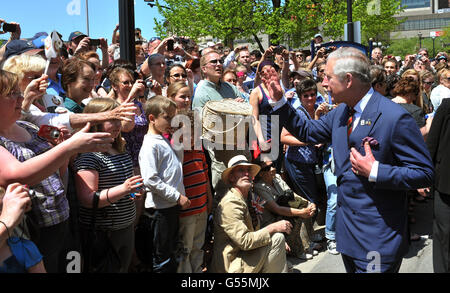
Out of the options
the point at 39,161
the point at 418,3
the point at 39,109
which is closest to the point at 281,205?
the point at 39,109

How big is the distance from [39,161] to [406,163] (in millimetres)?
2177

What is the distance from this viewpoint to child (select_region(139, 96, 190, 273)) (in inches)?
157

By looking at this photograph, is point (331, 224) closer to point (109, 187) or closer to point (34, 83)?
point (109, 187)

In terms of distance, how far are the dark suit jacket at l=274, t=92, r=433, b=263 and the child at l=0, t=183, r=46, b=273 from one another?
1958mm

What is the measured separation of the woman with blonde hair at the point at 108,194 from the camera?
352cm

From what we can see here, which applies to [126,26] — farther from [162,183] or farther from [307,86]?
[307,86]

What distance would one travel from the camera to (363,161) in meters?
2.86

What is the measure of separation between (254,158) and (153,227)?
1617mm

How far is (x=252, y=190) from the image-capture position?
5242 mm

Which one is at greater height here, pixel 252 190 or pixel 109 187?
pixel 109 187

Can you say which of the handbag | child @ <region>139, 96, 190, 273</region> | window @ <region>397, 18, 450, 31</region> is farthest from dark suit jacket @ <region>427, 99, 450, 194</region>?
window @ <region>397, 18, 450, 31</region>

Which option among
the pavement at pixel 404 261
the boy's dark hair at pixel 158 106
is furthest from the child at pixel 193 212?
the pavement at pixel 404 261

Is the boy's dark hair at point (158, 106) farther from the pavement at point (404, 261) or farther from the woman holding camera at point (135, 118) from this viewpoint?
the pavement at point (404, 261)
